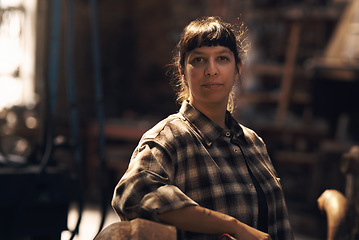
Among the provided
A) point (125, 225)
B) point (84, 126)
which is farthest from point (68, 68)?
point (84, 126)

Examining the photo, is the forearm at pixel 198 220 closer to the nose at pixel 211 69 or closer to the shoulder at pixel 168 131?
the shoulder at pixel 168 131

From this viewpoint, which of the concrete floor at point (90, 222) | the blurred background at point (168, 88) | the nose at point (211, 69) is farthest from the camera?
the blurred background at point (168, 88)

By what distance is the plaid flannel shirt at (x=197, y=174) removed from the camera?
136cm

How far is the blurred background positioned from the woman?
113 inches

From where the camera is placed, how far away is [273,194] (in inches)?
66.4

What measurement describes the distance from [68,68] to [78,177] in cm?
59

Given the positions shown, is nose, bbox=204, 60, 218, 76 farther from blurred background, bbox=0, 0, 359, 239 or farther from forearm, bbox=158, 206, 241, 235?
blurred background, bbox=0, 0, 359, 239

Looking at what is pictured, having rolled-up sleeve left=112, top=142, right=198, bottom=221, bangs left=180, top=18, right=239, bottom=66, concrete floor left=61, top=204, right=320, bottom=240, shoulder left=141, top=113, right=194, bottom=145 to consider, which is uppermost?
bangs left=180, top=18, right=239, bottom=66

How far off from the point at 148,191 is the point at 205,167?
22cm

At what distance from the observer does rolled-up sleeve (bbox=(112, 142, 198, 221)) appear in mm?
1331

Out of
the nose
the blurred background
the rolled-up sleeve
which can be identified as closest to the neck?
the nose

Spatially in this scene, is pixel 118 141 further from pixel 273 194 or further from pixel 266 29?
pixel 273 194

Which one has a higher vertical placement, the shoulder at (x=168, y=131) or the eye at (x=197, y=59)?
the eye at (x=197, y=59)

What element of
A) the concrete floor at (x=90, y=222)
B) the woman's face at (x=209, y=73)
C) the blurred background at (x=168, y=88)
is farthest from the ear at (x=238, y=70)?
the concrete floor at (x=90, y=222)
